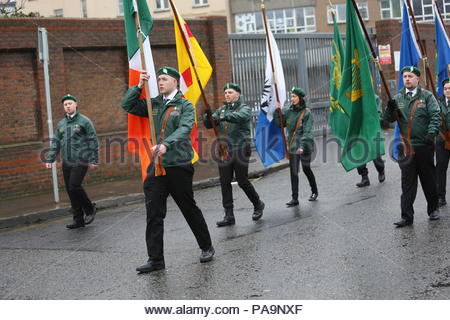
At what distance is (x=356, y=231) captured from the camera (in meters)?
9.50

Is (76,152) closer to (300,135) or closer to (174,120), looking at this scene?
(300,135)

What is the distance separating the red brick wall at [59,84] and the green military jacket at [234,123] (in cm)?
610

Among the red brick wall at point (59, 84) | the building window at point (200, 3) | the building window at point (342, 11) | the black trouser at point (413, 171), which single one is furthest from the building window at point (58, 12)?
the black trouser at point (413, 171)

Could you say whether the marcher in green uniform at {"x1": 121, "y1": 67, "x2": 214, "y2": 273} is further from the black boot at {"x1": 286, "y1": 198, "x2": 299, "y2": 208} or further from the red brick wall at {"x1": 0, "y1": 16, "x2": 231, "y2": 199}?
the red brick wall at {"x1": 0, "y1": 16, "x2": 231, "y2": 199}

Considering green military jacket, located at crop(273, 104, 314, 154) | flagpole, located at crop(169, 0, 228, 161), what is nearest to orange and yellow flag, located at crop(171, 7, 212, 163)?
flagpole, located at crop(169, 0, 228, 161)

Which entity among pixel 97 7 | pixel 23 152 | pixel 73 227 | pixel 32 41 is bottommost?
pixel 73 227

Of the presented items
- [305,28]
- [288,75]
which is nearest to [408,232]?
[288,75]

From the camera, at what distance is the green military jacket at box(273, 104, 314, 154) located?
40.8 ft

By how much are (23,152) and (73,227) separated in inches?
180

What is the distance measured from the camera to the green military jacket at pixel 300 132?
1245cm

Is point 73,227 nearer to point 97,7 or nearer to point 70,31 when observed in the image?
point 70,31

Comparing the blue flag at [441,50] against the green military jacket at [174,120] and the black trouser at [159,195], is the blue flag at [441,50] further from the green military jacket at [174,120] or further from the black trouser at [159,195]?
the black trouser at [159,195]

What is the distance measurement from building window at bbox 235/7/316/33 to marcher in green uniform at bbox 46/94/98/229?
49.1 meters

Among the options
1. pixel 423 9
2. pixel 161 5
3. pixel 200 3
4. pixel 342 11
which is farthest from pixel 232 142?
pixel 423 9
